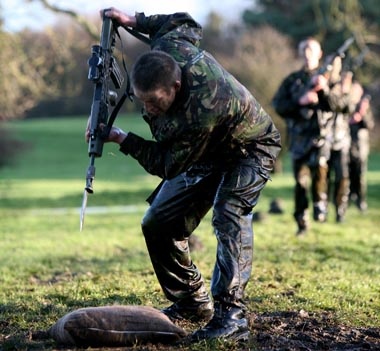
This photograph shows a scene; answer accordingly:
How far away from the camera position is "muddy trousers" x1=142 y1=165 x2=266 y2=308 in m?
5.41

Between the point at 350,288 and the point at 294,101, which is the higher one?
the point at 294,101

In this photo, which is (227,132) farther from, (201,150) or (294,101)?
(294,101)

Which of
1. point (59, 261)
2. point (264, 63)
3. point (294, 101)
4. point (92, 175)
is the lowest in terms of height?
point (59, 261)

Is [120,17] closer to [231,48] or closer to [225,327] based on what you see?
[225,327]

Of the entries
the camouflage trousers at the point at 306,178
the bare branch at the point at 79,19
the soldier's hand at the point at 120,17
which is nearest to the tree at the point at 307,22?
the bare branch at the point at 79,19

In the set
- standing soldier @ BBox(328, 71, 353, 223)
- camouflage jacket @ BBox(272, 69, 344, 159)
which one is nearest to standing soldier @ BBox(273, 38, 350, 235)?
camouflage jacket @ BBox(272, 69, 344, 159)

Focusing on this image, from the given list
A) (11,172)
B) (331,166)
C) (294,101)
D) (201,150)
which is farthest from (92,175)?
(11,172)

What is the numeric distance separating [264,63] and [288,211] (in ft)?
70.5

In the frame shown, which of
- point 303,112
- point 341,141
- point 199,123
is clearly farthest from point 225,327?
point 341,141

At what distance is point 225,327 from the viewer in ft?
17.3

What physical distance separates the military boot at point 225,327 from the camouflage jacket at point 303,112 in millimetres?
5850

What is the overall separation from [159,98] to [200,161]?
741mm

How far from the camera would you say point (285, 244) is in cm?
1091

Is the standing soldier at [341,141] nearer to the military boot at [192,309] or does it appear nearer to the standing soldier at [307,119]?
the standing soldier at [307,119]
